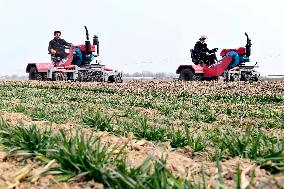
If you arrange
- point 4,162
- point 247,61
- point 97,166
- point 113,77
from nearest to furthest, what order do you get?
point 97,166 < point 4,162 < point 247,61 < point 113,77

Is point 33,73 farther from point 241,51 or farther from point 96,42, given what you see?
point 241,51

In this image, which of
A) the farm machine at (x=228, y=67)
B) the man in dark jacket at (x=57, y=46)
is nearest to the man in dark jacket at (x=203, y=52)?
the farm machine at (x=228, y=67)

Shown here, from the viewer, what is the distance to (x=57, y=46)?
27.6 meters

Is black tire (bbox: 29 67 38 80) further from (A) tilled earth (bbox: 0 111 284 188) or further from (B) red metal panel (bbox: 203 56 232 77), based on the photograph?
(A) tilled earth (bbox: 0 111 284 188)

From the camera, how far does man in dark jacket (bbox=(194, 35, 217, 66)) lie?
2581cm

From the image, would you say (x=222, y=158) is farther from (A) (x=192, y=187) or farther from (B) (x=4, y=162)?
(B) (x=4, y=162)

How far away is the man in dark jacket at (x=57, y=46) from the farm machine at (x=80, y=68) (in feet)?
0.81

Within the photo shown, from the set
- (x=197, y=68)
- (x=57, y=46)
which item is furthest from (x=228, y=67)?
(x=57, y=46)

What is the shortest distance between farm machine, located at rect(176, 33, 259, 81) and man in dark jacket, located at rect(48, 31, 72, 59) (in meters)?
7.71

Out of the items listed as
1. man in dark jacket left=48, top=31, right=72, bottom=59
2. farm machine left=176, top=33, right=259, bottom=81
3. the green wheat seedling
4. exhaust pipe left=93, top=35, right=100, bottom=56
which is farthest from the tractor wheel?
the green wheat seedling

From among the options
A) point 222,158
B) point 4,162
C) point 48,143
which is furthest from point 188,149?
point 4,162

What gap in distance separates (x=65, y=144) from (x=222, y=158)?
4.28 ft

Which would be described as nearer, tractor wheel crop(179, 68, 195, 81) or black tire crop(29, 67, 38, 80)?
tractor wheel crop(179, 68, 195, 81)

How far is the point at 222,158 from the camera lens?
12.3 ft
